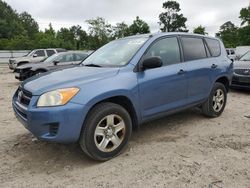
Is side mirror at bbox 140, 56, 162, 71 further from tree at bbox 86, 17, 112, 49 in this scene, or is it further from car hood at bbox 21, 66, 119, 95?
tree at bbox 86, 17, 112, 49

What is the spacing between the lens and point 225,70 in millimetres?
5895

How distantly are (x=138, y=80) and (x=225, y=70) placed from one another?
267 centimetres

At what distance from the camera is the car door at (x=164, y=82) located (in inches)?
165

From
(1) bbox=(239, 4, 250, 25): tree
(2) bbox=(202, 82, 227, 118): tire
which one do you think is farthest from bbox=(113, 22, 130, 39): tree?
(2) bbox=(202, 82, 227, 118): tire

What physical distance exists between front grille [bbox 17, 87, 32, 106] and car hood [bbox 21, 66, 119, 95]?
0.18ft

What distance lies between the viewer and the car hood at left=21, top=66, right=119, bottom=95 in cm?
358

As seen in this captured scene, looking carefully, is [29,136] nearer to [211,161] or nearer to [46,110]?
[46,110]

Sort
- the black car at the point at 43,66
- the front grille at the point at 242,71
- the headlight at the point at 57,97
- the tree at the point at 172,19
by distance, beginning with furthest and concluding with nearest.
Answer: the tree at the point at 172,19
the black car at the point at 43,66
the front grille at the point at 242,71
the headlight at the point at 57,97

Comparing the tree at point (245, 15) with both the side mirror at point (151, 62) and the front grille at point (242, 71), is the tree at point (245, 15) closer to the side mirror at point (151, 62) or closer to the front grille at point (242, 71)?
the front grille at point (242, 71)

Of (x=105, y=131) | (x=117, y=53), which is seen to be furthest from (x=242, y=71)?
(x=105, y=131)

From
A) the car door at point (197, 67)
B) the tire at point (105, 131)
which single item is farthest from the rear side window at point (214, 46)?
the tire at point (105, 131)

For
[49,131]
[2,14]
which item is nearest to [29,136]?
[49,131]

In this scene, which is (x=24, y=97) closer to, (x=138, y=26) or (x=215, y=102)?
(x=215, y=102)

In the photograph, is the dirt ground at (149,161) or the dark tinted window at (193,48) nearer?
the dirt ground at (149,161)
